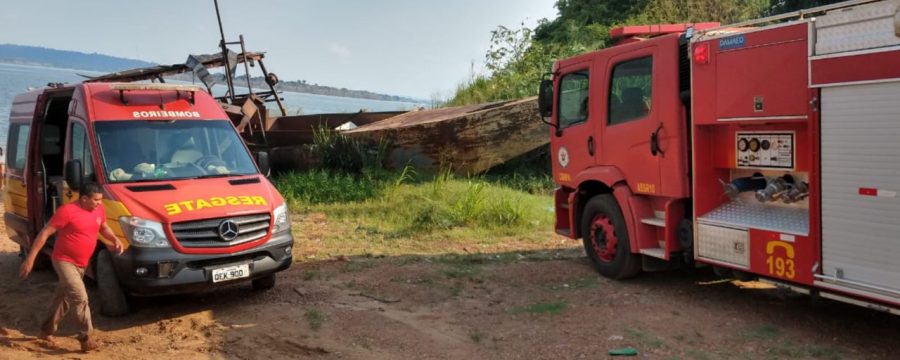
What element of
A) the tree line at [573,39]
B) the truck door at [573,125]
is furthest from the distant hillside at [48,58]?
the truck door at [573,125]

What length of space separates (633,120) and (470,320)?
8.48ft

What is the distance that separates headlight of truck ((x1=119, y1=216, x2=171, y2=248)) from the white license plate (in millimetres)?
493

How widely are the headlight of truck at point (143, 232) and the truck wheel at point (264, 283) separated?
1.43 metres

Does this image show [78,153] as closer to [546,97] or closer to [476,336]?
[476,336]

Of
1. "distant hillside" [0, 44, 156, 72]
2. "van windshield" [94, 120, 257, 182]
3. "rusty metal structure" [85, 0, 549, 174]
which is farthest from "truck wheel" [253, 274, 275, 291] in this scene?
"distant hillside" [0, 44, 156, 72]

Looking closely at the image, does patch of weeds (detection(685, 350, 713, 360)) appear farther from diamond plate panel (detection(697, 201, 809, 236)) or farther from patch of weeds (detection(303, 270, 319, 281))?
patch of weeds (detection(303, 270, 319, 281))

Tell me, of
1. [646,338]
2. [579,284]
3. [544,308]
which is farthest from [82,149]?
[646,338]

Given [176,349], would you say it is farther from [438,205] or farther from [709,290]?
[438,205]

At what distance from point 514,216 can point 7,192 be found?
7.03m

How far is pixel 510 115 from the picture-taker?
1431 centimetres

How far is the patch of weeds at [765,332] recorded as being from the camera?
5.77 metres

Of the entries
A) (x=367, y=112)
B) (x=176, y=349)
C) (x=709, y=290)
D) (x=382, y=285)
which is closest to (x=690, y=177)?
(x=709, y=290)

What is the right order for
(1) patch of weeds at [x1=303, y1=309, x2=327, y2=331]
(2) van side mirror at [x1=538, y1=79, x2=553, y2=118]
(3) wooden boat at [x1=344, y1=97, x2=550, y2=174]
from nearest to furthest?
(1) patch of weeds at [x1=303, y1=309, x2=327, y2=331]
(2) van side mirror at [x1=538, y1=79, x2=553, y2=118]
(3) wooden boat at [x1=344, y1=97, x2=550, y2=174]

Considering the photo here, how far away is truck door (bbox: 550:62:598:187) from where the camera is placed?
26.2 ft
